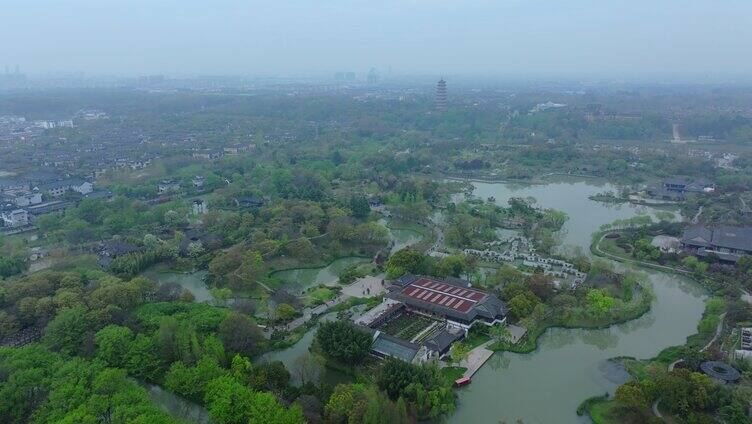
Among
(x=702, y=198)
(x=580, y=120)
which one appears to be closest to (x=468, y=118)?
(x=580, y=120)

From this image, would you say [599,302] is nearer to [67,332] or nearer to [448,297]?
[448,297]

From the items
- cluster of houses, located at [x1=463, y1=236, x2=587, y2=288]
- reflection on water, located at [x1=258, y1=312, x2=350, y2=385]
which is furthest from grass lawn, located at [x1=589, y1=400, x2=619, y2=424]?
cluster of houses, located at [x1=463, y1=236, x2=587, y2=288]

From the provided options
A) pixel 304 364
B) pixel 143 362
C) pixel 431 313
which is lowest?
pixel 431 313

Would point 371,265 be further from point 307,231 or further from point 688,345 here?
point 688,345

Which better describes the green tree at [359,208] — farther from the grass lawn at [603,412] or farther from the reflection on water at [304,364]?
the grass lawn at [603,412]

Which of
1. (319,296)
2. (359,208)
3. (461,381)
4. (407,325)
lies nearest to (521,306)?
(407,325)

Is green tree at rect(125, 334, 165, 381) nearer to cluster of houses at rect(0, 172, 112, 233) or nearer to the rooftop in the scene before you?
the rooftop
